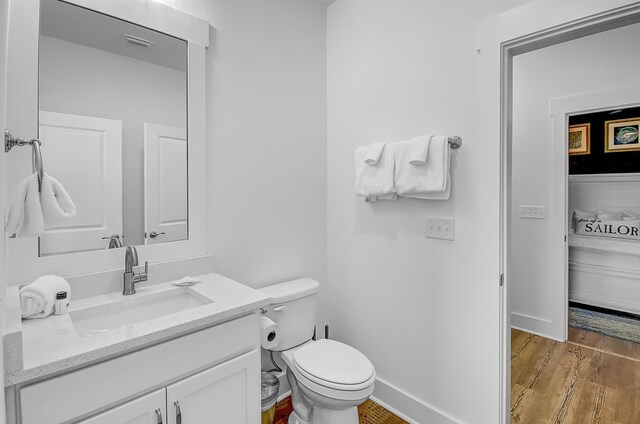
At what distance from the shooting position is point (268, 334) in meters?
1.58

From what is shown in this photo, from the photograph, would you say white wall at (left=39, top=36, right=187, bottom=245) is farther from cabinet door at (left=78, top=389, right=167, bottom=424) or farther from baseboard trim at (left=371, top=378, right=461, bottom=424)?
baseboard trim at (left=371, top=378, right=461, bottom=424)

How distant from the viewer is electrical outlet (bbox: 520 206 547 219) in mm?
2893

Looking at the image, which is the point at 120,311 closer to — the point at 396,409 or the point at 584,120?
the point at 396,409

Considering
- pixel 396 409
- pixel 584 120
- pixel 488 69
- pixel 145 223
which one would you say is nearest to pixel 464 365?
pixel 396 409

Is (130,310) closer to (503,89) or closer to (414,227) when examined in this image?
(414,227)

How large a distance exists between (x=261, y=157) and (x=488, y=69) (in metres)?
1.21

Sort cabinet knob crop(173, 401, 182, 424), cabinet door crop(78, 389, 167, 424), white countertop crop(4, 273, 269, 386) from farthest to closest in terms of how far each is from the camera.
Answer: cabinet knob crop(173, 401, 182, 424) < cabinet door crop(78, 389, 167, 424) < white countertop crop(4, 273, 269, 386)

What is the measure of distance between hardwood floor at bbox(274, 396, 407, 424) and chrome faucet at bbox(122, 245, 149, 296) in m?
1.10

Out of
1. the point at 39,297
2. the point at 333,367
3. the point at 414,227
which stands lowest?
the point at 333,367

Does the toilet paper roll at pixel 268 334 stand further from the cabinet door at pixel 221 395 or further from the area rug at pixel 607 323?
the area rug at pixel 607 323

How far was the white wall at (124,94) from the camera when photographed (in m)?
1.27

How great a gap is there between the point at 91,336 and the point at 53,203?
0.45 metres

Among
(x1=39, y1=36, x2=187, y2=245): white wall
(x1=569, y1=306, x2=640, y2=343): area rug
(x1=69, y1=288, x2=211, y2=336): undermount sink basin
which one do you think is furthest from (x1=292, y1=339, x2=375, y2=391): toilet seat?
(x1=569, y1=306, x2=640, y2=343): area rug

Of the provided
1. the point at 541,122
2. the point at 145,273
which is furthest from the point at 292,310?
the point at 541,122
